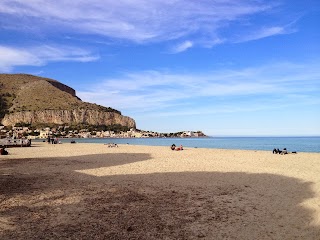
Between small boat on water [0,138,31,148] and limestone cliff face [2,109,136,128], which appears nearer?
small boat on water [0,138,31,148]

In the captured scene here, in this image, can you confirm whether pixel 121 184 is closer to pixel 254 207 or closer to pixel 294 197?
pixel 254 207

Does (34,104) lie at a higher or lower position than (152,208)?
higher

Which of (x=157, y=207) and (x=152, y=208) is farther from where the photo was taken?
(x=157, y=207)

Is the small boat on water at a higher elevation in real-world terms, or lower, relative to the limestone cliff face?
lower

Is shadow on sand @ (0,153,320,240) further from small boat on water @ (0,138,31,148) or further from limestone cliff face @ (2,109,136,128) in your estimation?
limestone cliff face @ (2,109,136,128)

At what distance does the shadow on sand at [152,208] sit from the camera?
789 cm

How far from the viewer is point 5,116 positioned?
164125 millimetres

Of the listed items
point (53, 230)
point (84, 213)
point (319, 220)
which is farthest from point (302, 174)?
point (53, 230)

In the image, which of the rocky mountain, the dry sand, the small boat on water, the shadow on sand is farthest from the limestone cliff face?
the shadow on sand

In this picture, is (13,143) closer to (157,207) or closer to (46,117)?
(157,207)

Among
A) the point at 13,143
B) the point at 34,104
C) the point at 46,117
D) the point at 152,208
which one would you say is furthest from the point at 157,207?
the point at 34,104

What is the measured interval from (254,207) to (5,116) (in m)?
174

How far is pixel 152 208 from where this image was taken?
1017 centimetres

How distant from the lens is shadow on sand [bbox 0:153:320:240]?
789 centimetres
